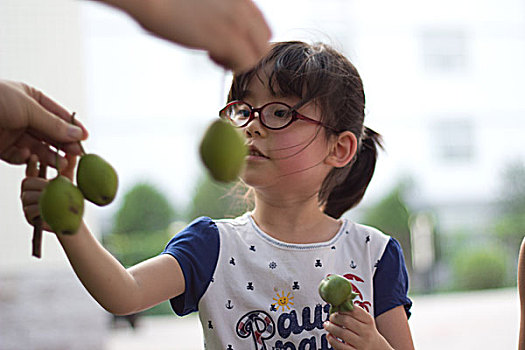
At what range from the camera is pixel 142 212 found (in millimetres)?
8734

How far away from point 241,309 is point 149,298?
18 cm

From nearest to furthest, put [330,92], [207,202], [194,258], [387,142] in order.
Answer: [194,258], [330,92], [387,142], [207,202]

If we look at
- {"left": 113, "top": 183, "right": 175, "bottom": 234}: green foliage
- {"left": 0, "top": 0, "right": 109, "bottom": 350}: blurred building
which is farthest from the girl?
{"left": 113, "top": 183, "right": 175, "bottom": 234}: green foliage

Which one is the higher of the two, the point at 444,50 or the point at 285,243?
the point at 444,50

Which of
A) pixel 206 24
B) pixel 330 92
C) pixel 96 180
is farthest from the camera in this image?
pixel 330 92

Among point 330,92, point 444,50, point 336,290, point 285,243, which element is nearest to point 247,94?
point 330,92

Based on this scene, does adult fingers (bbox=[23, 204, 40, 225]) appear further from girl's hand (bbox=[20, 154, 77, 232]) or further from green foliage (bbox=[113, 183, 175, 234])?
green foliage (bbox=[113, 183, 175, 234])

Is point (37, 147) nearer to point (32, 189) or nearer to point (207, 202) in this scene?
point (32, 189)

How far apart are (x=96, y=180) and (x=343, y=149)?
64 cm

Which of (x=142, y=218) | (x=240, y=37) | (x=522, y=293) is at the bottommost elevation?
(x=142, y=218)

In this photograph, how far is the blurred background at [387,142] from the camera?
3.96 metres

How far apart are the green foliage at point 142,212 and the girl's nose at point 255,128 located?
770cm

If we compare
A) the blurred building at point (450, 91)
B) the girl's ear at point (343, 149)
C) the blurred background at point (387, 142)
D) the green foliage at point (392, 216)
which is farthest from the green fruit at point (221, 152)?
the blurred building at point (450, 91)

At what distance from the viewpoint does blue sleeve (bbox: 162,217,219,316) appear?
1.14 meters
